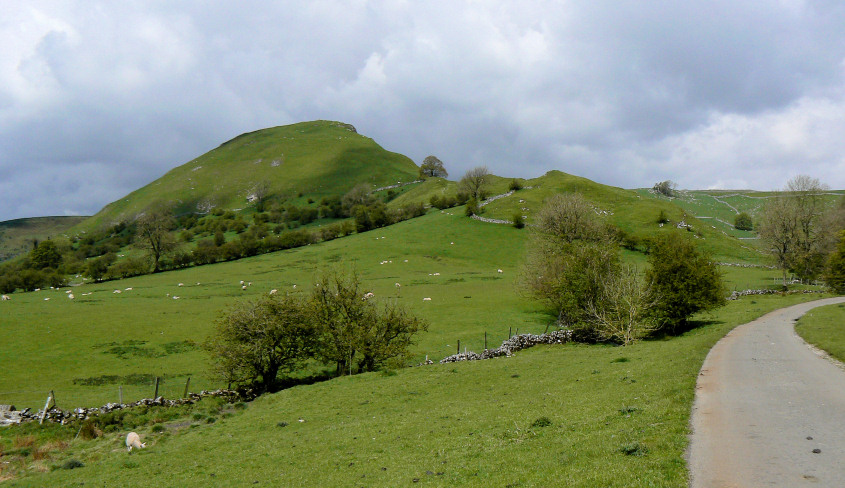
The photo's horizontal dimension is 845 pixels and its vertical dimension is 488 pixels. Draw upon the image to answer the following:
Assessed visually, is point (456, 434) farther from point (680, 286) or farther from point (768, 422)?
point (680, 286)

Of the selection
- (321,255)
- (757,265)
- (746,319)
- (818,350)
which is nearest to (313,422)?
(818,350)

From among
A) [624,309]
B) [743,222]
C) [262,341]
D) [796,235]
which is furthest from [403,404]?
[743,222]

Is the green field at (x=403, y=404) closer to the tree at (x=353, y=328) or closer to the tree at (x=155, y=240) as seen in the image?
the tree at (x=353, y=328)

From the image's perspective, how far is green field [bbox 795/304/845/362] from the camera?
25.9 meters

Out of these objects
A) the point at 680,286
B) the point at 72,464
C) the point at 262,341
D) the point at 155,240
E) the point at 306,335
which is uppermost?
the point at 155,240

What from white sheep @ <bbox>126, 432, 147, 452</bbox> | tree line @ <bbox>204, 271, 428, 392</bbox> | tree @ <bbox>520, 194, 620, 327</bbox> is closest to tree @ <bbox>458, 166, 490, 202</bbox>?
tree @ <bbox>520, 194, 620, 327</bbox>

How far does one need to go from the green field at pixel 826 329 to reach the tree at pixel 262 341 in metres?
36.8

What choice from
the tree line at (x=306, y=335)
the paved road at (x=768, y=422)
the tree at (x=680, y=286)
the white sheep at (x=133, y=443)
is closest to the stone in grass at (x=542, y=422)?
the paved road at (x=768, y=422)

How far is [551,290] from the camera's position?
2040 inches

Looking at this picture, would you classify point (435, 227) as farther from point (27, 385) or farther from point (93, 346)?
point (27, 385)

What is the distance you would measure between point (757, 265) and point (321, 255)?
368 ft

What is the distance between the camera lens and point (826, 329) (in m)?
33.5

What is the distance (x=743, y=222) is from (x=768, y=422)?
675 feet

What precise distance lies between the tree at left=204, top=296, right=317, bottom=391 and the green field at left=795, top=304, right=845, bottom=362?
36.8 metres
